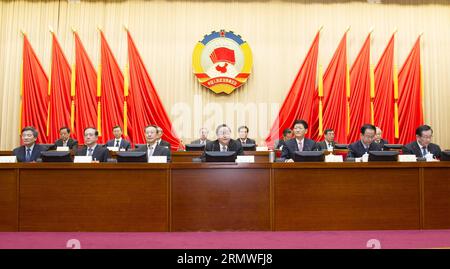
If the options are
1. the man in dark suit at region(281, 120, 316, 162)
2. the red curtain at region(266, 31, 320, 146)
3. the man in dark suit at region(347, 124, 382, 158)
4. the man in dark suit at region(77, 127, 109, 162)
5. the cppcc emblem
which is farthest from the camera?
the cppcc emblem

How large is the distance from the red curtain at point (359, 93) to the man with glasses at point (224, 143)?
376 centimetres

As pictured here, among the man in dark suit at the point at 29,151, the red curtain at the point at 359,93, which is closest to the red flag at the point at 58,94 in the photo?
the man in dark suit at the point at 29,151

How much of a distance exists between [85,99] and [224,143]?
13.4 ft

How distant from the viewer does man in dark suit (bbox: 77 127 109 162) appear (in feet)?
15.2

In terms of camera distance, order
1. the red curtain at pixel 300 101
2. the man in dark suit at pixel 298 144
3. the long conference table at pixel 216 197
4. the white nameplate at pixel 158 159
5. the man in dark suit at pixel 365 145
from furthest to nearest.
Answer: the red curtain at pixel 300 101 < the man in dark suit at pixel 298 144 < the man in dark suit at pixel 365 145 < the white nameplate at pixel 158 159 < the long conference table at pixel 216 197

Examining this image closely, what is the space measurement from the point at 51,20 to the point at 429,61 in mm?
7472

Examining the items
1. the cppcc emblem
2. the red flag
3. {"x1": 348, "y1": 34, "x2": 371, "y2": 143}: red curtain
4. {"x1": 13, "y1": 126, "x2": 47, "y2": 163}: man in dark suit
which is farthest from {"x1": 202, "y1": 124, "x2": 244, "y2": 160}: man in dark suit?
the red flag

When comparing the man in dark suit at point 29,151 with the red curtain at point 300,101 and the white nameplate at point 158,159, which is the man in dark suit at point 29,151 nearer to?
the white nameplate at point 158,159

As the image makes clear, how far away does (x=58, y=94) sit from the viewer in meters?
8.00

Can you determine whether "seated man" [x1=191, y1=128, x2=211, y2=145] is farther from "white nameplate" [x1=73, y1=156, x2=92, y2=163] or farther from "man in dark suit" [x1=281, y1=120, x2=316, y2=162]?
"white nameplate" [x1=73, y1=156, x2=92, y2=163]

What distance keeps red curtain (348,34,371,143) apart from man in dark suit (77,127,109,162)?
4.98 meters

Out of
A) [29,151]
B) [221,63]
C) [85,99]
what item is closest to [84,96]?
[85,99]

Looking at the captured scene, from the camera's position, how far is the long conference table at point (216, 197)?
3.42 m
